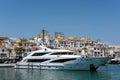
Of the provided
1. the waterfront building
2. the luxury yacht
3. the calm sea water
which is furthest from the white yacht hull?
the waterfront building

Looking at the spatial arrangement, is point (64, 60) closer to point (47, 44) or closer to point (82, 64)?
point (82, 64)

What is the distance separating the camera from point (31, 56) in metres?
61.6

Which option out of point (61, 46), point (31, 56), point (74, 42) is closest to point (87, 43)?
point (74, 42)

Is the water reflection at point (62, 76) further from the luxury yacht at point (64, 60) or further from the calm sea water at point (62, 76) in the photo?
the luxury yacht at point (64, 60)

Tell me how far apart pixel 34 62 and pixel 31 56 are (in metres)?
1.31

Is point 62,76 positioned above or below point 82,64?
below

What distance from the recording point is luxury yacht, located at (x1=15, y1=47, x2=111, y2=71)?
179ft

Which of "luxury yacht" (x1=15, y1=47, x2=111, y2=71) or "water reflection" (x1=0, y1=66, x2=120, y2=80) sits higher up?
"luxury yacht" (x1=15, y1=47, x2=111, y2=71)

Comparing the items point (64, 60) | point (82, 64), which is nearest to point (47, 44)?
point (64, 60)

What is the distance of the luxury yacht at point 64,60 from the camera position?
5456cm

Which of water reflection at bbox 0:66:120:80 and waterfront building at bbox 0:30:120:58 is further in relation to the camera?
waterfront building at bbox 0:30:120:58

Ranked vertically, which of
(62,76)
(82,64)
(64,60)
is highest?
(64,60)

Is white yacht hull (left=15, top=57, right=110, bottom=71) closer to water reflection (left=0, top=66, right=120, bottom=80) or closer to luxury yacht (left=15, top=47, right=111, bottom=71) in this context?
luxury yacht (left=15, top=47, right=111, bottom=71)

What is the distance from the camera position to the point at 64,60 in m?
55.7
